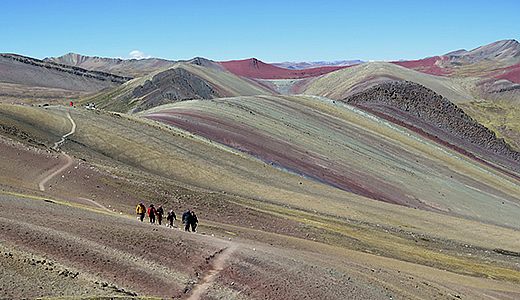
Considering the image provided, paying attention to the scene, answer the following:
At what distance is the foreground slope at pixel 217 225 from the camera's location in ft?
59.3

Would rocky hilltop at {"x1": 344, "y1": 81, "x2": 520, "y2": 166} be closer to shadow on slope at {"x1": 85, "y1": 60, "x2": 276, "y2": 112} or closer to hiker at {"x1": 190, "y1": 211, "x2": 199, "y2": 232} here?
shadow on slope at {"x1": 85, "y1": 60, "x2": 276, "y2": 112}

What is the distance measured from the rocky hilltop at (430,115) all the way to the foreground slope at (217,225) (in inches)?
1393

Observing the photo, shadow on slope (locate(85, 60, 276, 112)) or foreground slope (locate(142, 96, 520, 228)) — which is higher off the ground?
shadow on slope (locate(85, 60, 276, 112))

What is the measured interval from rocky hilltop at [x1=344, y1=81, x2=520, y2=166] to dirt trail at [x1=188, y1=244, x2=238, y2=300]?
87.4 meters

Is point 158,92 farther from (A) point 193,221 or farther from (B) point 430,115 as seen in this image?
(A) point 193,221

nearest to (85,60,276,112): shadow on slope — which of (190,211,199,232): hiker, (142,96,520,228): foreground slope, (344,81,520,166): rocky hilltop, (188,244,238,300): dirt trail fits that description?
(142,96,520,228): foreground slope

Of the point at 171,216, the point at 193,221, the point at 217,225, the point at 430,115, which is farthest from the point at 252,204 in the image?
the point at 430,115

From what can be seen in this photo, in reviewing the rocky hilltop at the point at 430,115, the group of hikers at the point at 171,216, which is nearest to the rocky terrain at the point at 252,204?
the group of hikers at the point at 171,216

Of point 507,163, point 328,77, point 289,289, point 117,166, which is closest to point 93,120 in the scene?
point 117,166

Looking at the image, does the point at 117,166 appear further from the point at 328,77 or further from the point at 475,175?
the point at 328,77

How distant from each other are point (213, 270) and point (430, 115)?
10277 cm

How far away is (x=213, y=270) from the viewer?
19.5 m

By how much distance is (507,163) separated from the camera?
3885 inches

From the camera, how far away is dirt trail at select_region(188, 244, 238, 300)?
17516 millimetres
